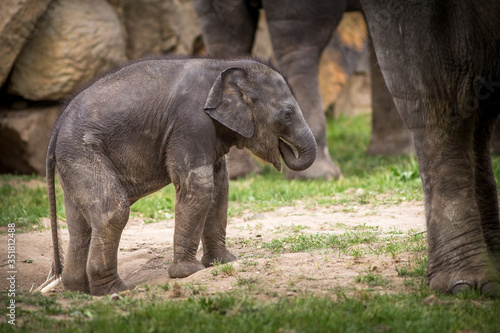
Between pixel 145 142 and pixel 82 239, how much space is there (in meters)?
0.75

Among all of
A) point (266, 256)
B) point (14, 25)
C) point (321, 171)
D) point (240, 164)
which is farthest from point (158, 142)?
point (14, 25)

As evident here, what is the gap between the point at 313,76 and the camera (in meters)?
7.88

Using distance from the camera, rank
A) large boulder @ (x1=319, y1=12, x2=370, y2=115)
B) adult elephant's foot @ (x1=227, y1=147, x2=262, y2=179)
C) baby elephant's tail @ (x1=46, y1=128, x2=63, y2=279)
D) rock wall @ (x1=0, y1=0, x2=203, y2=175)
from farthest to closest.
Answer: large boulder @ (x1=319, y1=12, x2=370, y2=115) < rock wall @ (x1=0, y1=0, x2=203, y2=175) < adult elephant's foot @ (x1=227, y1=147, x2=262, y2=179) < baby elephant's tail @ (x1=46, y1=128, x2=63, y2=279)

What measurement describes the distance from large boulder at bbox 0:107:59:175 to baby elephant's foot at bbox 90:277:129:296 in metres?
5.23

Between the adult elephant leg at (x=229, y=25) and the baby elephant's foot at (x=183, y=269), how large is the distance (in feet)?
13.0

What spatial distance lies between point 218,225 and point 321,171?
10.6 feet

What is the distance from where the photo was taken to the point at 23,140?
29.3ft

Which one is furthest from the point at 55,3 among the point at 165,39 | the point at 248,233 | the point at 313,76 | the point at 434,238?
the point at 434,238

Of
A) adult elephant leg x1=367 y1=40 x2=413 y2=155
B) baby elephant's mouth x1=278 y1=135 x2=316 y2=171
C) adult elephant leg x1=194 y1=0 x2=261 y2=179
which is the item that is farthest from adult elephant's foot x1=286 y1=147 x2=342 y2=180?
baby elephant's mouth x1=278 y1=135 x2=316 y2=171

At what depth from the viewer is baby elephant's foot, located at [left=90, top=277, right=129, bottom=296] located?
4.12m

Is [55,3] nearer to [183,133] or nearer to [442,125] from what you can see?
[183,133]

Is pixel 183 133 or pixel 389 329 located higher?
pixel 183 133

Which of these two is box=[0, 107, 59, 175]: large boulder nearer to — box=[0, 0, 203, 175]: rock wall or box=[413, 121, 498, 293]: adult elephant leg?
box=[0, 0, 203, 175]: rock wall

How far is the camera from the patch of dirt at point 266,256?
3684 mm
